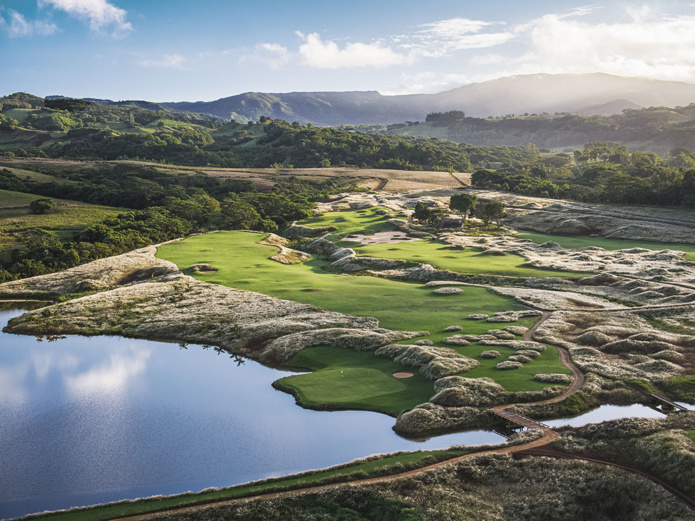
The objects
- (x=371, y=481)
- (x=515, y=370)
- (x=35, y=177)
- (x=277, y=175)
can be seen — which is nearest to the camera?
(x=371, y=481)

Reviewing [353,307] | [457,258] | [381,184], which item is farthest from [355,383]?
[381,184]

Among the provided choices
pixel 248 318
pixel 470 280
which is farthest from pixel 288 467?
pixel 470 280

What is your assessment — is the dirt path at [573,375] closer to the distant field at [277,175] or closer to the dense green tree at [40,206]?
the dense green tree at [40,206]

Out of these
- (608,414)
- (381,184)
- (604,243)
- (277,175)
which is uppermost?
(277,175)

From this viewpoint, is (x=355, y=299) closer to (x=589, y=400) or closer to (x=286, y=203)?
(x=589, y=400)

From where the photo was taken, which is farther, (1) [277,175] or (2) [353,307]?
(1) [277,175]

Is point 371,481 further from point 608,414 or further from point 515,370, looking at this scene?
point 515,370

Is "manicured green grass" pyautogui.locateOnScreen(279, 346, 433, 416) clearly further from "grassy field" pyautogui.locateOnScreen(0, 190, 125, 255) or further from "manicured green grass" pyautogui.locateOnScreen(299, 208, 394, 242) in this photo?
"grassy field" pyautogui.locateOnScreen(0, 190, 125, 255)

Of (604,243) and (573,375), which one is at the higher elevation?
(573,375)
